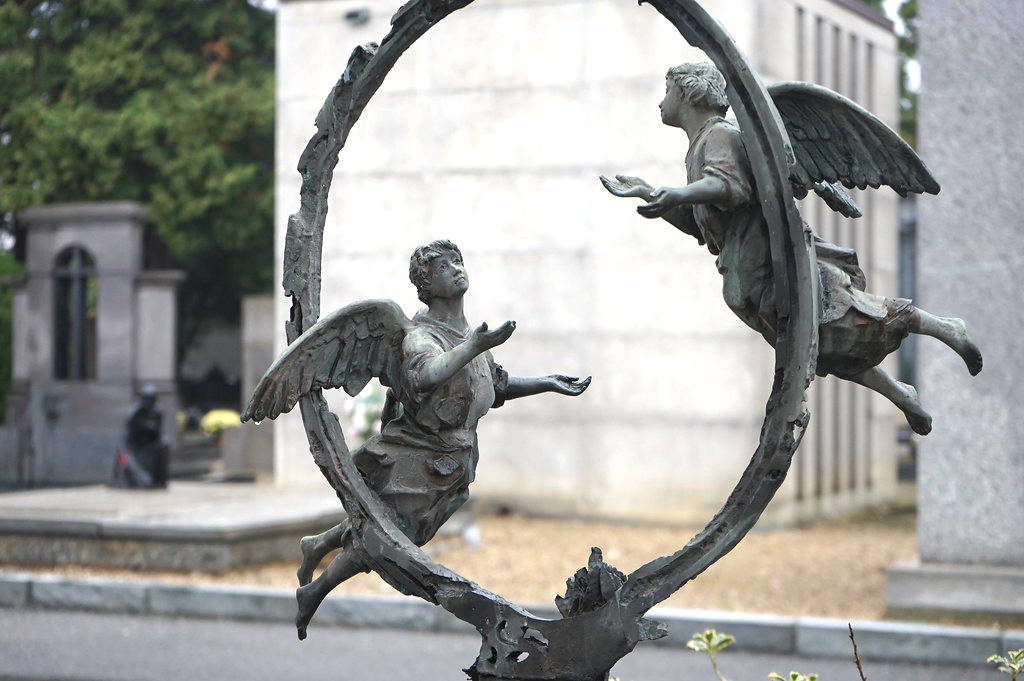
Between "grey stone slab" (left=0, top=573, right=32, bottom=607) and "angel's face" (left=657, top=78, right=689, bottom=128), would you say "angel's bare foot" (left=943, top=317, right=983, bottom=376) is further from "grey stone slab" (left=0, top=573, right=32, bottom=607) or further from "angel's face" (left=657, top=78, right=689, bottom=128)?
"grey stone slab" (left=0, top=573, right=32, bottom=607)

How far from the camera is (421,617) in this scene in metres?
8.84

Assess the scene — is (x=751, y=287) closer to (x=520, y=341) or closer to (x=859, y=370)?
(x=859, y=370)

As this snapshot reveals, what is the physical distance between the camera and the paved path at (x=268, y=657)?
763cm

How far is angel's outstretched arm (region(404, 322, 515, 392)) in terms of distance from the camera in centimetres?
404

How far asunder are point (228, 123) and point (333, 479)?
21533mm

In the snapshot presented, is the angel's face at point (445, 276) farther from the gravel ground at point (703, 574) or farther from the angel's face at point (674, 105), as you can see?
the gravel ground at point (703, 574)

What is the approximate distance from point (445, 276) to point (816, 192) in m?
1.21

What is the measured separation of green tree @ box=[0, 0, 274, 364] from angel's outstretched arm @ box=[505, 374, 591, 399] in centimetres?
2087

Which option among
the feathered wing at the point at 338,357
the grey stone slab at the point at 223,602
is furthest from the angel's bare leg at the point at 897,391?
the grey stone slab at the point at 223,602

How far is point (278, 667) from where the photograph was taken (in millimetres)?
7879

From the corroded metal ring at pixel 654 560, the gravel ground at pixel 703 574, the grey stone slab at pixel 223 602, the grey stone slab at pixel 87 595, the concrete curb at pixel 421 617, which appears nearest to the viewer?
the corroded metal ring at pixel 654 560

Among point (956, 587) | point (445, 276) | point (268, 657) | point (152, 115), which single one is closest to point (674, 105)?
point (445, 276)

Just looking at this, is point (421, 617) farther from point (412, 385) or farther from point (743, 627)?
point (412, 385)

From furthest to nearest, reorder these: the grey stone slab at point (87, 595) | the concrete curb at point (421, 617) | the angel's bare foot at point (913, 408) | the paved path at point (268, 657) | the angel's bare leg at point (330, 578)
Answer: the grey stone slab at point (87, 595) → the concrete curb at point (421, 617) → the paved path at point (268, 657) → the angel's bare leg at point (330, 578) → the angel's bare foot at point (913, 408)
